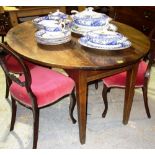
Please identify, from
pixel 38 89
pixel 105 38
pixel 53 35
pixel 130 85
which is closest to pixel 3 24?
pixel 53 35

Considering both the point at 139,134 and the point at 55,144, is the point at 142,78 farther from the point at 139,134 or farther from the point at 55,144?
the point at 55,144

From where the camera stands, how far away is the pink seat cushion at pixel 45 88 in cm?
175

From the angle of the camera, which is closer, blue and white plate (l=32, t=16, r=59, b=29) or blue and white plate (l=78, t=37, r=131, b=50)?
blue and white plate (l=78, t=37, r=131, b=50)

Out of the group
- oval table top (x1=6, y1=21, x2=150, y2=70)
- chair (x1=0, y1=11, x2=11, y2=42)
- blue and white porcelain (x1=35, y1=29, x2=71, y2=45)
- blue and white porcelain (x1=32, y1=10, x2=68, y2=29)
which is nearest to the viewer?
oval table top (x1=6, y1=21, x2=150, y2=70)

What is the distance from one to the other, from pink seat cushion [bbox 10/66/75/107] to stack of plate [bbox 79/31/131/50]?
0.33m

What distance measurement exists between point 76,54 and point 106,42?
9.5 inches

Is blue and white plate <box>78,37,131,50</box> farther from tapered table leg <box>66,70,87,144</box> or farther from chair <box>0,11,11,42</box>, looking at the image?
chair <box>0,11,11,42</box>

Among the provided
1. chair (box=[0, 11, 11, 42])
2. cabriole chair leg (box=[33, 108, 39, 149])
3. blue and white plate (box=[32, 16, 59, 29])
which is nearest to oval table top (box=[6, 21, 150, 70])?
blue and white plate (box=[32, 16, 59, 29])

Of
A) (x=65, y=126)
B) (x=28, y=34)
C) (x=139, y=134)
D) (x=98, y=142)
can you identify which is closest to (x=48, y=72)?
(x=28, y=34)

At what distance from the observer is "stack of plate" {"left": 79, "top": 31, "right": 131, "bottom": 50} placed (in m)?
1.74

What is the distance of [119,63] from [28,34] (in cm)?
93

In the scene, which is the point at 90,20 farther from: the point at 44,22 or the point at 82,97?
the point at 82,97

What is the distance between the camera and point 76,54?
171cm

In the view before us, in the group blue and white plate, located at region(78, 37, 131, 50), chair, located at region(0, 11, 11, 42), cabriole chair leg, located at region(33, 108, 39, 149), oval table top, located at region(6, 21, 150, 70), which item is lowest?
cabriole chair leg, located at region(33, 108, 39, 149)
